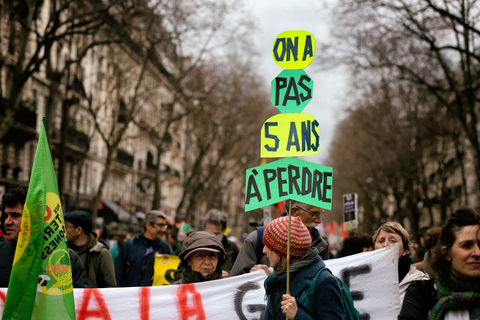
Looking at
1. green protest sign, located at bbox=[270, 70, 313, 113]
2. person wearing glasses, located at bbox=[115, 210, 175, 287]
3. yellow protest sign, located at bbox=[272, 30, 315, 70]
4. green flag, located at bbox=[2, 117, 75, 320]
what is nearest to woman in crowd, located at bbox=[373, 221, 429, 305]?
green protest sign, located at bbox=[270, 70, 313, 113]

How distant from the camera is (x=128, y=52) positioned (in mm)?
21828

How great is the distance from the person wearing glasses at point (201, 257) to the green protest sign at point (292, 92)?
1214mm

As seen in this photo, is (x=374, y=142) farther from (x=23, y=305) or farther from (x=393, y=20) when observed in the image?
(x=23, y=305)

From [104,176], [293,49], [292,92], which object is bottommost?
[292,92]

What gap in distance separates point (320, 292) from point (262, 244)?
1586 mm

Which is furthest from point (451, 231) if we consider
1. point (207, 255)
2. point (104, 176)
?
point (104, 176)

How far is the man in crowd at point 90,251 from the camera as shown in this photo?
5340mm

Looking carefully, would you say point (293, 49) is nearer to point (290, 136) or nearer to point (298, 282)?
point (290, 136)

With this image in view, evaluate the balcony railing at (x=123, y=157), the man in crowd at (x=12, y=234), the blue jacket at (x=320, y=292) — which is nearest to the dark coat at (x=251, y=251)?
the man in crowd at (x=12, y=234)

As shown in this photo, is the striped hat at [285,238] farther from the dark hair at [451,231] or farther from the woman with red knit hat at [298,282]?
the dark hair at [451,231]

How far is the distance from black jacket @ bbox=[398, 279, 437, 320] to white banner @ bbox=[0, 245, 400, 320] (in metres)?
1.58

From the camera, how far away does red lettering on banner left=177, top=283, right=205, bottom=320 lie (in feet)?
15.4

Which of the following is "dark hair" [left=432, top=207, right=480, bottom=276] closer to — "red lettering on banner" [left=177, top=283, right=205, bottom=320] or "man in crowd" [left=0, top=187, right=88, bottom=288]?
"red lettering on banner" [left=177, top=283, right=205, bottom=320]

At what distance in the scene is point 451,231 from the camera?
309cm
